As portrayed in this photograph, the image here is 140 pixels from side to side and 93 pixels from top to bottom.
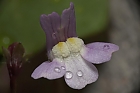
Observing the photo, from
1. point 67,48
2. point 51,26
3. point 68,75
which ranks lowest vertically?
point 68,75

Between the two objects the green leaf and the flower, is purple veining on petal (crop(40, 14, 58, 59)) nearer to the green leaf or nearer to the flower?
the flower

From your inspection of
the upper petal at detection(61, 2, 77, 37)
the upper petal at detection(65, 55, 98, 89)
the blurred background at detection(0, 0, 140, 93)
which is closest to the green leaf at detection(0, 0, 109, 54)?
the blurred background at detection(0, 0, 140, 93)

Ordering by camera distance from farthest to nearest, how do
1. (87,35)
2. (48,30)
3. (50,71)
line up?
(87,35) < (48,30) < (50,71)

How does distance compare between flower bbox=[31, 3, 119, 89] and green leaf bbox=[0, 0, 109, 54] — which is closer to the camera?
flower bbox=[31, 3, 119, 89]

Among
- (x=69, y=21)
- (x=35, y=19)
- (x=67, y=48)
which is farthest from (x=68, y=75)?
(x=35, y=19)

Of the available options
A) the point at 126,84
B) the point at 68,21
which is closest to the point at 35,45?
the point at 68,21

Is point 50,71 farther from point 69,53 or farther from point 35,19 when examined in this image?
point 35,19

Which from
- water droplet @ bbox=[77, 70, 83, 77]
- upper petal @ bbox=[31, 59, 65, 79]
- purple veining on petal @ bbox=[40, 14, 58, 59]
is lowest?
water droplet @ bbox=[77, 70, 83, 77]

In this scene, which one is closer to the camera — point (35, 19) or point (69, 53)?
point (69, 53)
